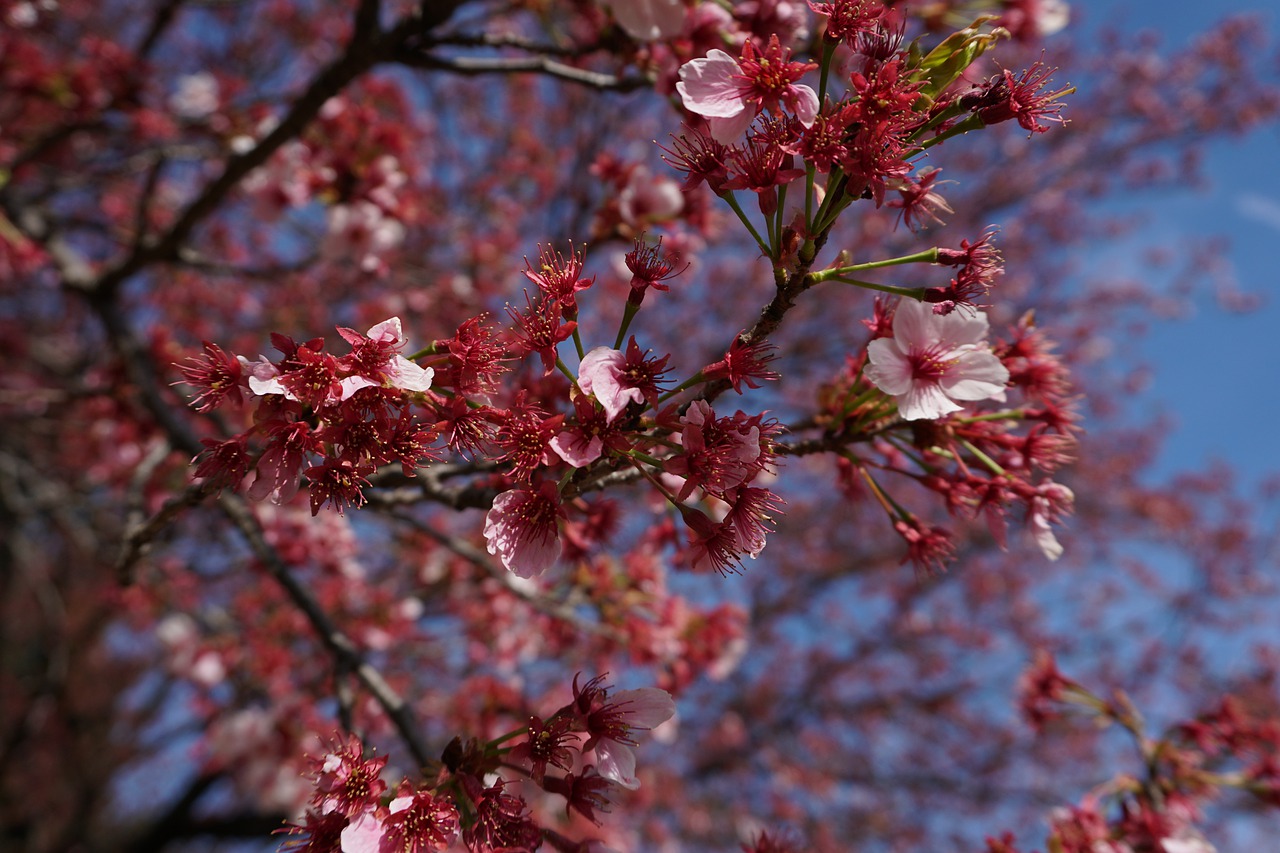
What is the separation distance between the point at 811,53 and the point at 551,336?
1.41 metres

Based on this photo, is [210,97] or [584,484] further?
[210,97]

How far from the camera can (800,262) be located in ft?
4.16

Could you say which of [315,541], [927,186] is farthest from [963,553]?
[927,186]

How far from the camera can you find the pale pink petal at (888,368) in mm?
1371

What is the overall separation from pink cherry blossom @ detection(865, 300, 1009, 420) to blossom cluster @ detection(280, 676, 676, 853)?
0.78 m

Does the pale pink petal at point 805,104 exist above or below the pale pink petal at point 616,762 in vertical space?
above

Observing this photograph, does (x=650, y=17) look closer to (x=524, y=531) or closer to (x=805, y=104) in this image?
(x=805, y=104)

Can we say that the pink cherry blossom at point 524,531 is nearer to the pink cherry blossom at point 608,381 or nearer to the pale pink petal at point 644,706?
the pink cherry blossom at point 608,381

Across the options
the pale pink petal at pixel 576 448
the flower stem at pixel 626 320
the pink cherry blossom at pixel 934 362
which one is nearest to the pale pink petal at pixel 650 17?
the flower stem at pixel 626 320

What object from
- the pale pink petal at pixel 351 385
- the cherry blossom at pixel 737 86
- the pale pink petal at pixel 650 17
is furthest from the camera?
the pale pink petal at pixel 650 17

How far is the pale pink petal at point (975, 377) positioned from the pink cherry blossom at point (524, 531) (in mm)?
821

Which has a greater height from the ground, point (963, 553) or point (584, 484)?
point (584, 484)

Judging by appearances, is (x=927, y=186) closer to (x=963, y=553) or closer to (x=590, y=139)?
(x=590, y=139)

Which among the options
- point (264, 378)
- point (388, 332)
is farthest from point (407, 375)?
point (264, 378)
